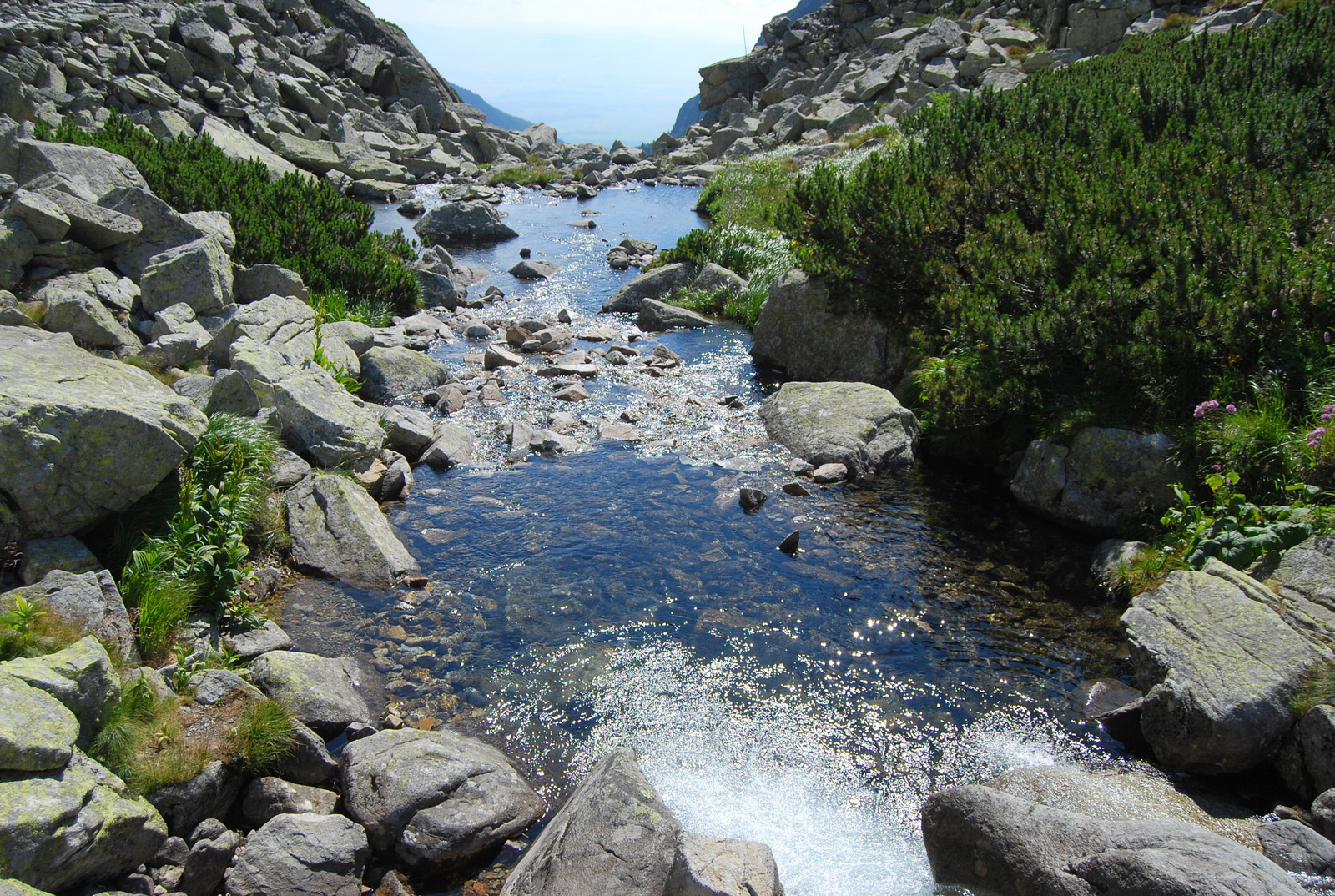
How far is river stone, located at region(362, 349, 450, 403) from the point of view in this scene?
1573 cm

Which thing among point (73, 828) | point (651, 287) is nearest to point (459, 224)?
point (651, 287)

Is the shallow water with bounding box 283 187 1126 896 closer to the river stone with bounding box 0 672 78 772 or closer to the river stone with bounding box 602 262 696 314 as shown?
the river stone with bounding box 0 672 78 772

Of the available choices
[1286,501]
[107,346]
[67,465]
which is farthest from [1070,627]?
[107,346]

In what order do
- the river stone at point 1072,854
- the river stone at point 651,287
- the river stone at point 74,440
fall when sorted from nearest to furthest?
the river stone at point 1072,854
the river stone at point 74,440
the river stone at point 651,287

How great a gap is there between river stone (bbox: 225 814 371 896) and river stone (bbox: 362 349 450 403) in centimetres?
1064

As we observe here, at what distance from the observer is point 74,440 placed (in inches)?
312

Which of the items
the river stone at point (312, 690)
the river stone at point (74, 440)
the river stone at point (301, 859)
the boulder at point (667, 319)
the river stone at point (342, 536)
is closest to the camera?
the river stone at point (301, 859)

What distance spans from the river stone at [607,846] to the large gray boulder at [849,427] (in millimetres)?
7966

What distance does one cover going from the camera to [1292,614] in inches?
298

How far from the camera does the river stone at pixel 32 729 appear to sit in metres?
5.11

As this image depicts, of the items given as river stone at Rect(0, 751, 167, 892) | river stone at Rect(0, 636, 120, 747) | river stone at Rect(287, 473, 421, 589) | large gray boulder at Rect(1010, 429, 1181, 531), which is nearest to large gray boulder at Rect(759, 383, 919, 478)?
large gray boulder at Rect(1010, 429, 1181, 531)

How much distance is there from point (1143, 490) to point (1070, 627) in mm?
2733

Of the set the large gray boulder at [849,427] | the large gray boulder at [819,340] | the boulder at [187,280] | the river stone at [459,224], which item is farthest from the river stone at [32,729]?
the river stone at [459,224]

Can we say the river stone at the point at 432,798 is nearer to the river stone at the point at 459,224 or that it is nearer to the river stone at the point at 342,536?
the river stone at the point at 342,536
